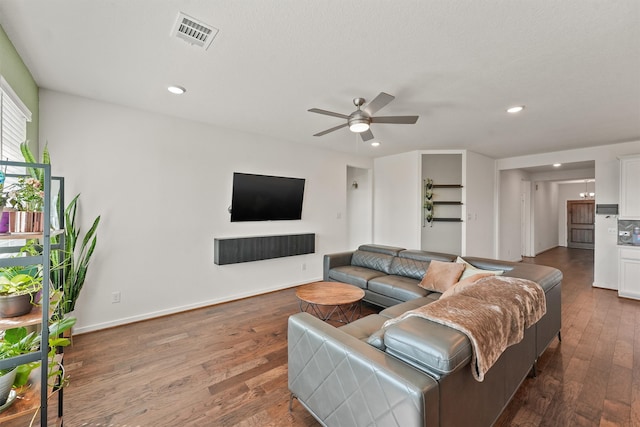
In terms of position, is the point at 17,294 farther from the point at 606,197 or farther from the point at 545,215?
the point at 545,215

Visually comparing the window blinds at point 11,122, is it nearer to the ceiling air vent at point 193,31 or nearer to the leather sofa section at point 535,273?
the ceiling air vent at point 193,31

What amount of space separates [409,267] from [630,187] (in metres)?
3.81

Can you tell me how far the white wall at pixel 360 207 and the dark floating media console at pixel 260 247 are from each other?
1582 millimetres

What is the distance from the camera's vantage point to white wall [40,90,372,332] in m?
2.95

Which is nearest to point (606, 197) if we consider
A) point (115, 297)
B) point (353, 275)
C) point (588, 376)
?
point (588, 376)

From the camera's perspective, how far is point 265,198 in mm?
4316

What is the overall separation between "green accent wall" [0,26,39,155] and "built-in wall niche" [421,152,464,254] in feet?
17.9

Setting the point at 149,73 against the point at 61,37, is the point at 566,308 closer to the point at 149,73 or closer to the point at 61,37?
the point at 149,73

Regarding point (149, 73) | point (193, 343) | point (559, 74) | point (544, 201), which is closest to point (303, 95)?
point (149, 73)

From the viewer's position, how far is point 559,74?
2.34 m

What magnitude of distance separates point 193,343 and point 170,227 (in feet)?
4.94

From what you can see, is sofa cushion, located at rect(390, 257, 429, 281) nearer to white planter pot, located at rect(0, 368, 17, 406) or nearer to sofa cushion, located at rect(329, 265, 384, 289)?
sofa cushion, located at rect(329, 265, 384, 289)

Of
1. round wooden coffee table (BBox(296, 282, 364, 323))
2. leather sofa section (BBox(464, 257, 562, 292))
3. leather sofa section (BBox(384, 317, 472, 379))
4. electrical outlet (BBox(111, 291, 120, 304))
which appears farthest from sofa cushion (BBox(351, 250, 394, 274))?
electrical outlet (BBox(111, 291, 120, 304))

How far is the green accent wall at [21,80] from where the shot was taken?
6.23 ft
